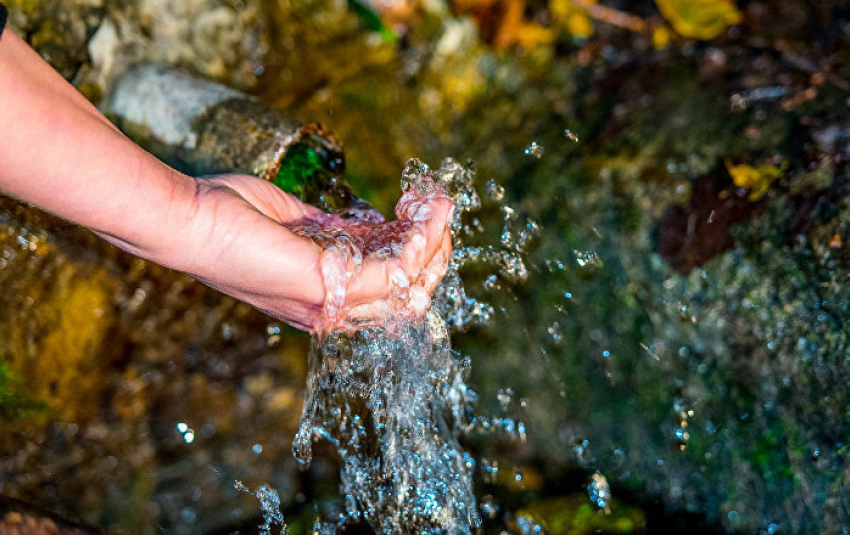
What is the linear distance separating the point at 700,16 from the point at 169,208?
3210 millimetres

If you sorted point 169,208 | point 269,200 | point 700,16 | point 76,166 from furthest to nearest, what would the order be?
1. point 700,16
2. point 269,200
3. point 169,208
4. point 76,166

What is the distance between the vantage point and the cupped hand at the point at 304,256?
164 centimetres

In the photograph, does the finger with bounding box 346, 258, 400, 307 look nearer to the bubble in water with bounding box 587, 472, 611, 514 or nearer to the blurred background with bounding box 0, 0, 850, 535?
the blurred background with bounding box 0, 0, 850, 535

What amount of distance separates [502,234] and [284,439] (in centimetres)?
130

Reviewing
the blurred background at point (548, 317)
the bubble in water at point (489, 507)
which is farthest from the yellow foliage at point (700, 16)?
the bubble in water at point (489, 507)

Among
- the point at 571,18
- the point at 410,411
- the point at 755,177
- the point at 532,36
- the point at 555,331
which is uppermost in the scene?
the point at 571,18

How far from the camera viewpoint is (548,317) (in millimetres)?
2730

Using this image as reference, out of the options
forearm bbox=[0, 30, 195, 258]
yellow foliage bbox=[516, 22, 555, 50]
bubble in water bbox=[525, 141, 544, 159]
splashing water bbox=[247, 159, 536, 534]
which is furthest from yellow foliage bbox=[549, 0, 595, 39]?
forearm bbox=[0, 30, 195, 258]

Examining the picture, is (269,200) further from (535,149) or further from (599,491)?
(599,491)

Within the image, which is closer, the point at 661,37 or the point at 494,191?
the point at 494,191

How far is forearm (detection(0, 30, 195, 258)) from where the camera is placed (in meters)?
1.28

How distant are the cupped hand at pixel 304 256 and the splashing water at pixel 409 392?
25 mm

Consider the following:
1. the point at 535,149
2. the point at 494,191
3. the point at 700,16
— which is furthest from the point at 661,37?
the point at 494,191

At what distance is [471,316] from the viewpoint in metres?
2.72
